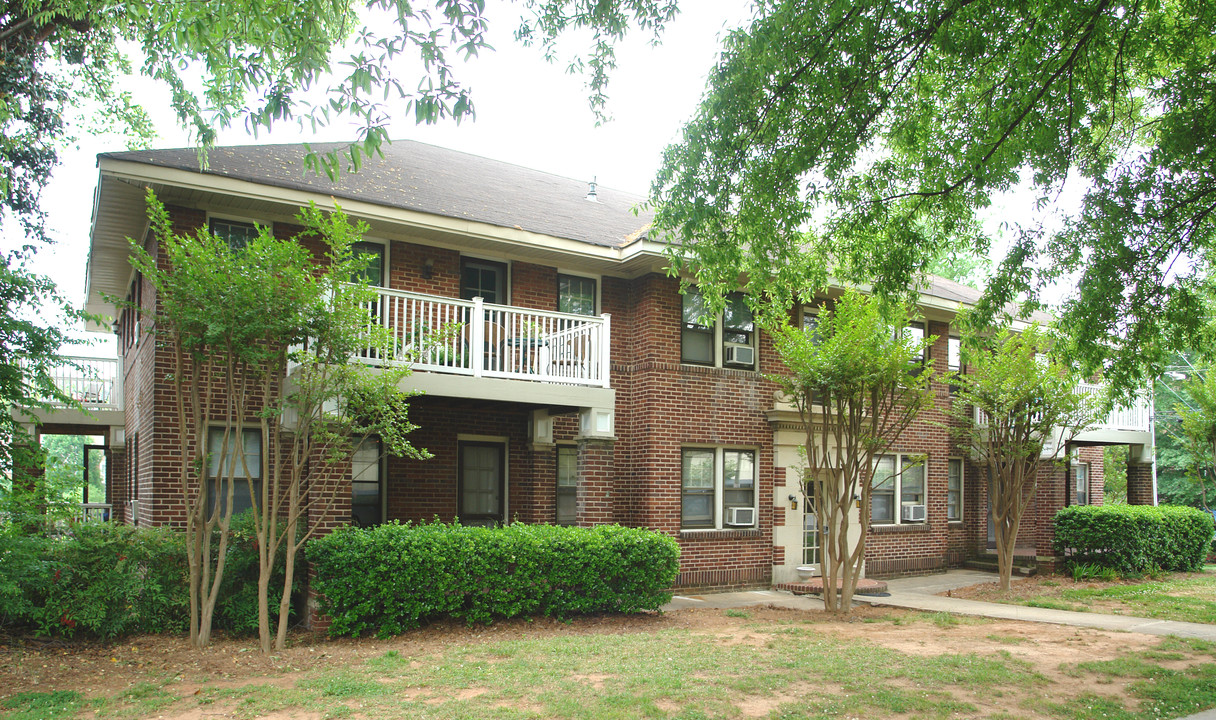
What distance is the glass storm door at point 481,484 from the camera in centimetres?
1359

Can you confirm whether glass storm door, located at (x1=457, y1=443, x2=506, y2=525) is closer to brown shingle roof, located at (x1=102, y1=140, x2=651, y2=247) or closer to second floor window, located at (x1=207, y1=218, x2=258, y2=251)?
brown shingle roof, located at (x1=102, y1=140, x2=651, y2=247)

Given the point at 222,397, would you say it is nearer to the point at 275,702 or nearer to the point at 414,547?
the point at 414,547

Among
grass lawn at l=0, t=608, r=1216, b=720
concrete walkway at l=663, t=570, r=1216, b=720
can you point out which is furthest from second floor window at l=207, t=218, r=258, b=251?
concrete walkway at l=663, t=570, r=1216, b=720

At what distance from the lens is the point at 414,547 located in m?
10.2

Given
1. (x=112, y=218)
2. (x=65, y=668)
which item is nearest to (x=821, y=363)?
(x=65, y=668)

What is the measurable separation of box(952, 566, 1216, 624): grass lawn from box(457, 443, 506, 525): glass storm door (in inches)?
315

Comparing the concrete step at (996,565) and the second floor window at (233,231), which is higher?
the second floor window at (233,231)

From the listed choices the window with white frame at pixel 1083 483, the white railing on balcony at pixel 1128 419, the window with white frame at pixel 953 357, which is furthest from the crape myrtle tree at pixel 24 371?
the window with white frame at pixel 1083 483

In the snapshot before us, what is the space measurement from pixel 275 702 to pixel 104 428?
46.2ft

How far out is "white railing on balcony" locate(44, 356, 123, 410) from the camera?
57.5ft

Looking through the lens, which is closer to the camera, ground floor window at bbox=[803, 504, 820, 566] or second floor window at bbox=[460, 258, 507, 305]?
second floor window at bbox=[460, 258, 507, 305]

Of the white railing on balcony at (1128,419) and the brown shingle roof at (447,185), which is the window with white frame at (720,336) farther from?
the white railing on balcony at (1128,419)

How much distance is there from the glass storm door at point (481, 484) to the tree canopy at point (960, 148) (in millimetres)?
5151

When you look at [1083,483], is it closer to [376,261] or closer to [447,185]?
[447,185]
